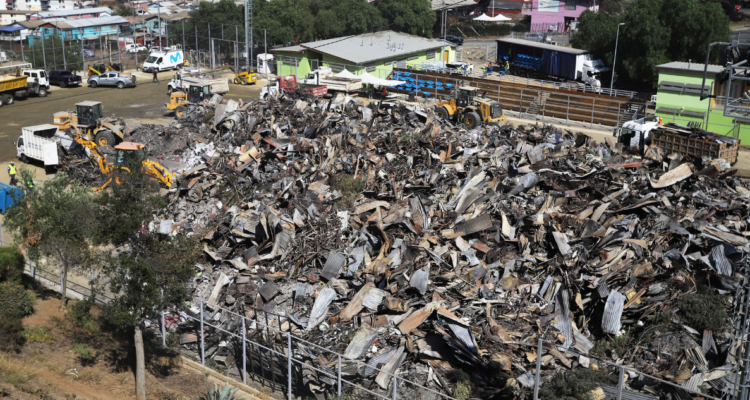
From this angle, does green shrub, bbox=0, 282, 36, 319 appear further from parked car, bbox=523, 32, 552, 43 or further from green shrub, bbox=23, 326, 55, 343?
parked car, bbox=523, 32, 552, 43

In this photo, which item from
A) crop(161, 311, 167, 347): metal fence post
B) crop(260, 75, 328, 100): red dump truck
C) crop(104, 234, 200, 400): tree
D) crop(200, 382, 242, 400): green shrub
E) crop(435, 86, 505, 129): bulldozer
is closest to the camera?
crop(104, 234, 200, 400): tree

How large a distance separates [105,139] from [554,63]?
36.1 meters

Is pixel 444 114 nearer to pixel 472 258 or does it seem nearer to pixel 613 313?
pixel 472 258

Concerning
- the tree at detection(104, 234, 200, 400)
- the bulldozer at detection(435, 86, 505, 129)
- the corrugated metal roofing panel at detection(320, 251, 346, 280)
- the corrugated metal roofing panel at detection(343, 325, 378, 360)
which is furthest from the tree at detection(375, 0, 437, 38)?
the tree at detection(104, 234, 200, 400)

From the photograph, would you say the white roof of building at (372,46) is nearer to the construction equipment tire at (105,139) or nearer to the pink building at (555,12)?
the construction equipment tire at (105,139)

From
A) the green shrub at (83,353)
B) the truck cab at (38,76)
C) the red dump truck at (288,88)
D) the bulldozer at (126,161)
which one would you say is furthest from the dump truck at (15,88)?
the green shrub at (83,353)

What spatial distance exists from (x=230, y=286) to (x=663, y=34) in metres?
40.9

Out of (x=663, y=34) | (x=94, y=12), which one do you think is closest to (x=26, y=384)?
(x=663, y=34)

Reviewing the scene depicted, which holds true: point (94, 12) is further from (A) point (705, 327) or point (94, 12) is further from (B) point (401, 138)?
(A) point (705, 327)

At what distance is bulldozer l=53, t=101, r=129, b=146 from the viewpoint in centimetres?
2747

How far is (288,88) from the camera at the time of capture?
38.2 meters

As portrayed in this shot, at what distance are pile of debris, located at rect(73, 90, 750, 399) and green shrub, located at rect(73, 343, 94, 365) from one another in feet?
5.80

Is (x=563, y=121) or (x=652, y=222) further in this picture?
(x=563, y=121)

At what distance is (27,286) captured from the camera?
16641 mm
